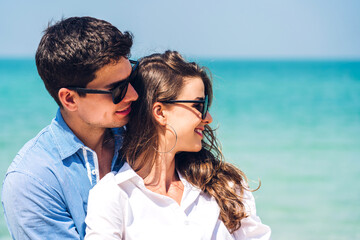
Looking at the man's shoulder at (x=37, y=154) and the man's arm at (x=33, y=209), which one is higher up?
the man's shoulder at (x=37, y=154)

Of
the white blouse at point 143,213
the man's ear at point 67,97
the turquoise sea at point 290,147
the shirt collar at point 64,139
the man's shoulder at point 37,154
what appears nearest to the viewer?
the white blouse at point 143,213

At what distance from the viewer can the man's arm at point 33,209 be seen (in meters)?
2.71

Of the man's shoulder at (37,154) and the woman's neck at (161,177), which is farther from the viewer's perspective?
the woman's neck at (161,177)

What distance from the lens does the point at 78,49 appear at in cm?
289

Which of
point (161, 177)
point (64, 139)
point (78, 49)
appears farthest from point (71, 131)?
point (161, 177)

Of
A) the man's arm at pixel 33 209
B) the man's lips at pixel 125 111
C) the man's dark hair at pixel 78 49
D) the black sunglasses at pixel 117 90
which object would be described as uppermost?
the man's dark hair at pixel 78 49

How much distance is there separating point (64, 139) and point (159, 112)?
58 centimetres

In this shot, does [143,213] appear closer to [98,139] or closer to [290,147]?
[98,139]

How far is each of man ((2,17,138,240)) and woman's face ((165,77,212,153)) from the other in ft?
0.85

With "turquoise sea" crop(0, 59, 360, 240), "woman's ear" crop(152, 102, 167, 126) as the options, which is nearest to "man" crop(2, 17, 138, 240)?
"woman's ear" crop(152, 102, 167, 126)

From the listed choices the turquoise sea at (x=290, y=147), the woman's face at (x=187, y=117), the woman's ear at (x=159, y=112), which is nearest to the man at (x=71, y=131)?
the woman's ear at (x=159, y=112)

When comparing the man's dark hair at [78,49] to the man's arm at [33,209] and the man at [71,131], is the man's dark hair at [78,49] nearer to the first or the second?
the man at [71,131]

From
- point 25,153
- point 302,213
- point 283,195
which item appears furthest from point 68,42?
point 283,195

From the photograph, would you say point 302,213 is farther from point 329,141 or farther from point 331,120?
point 331,120
